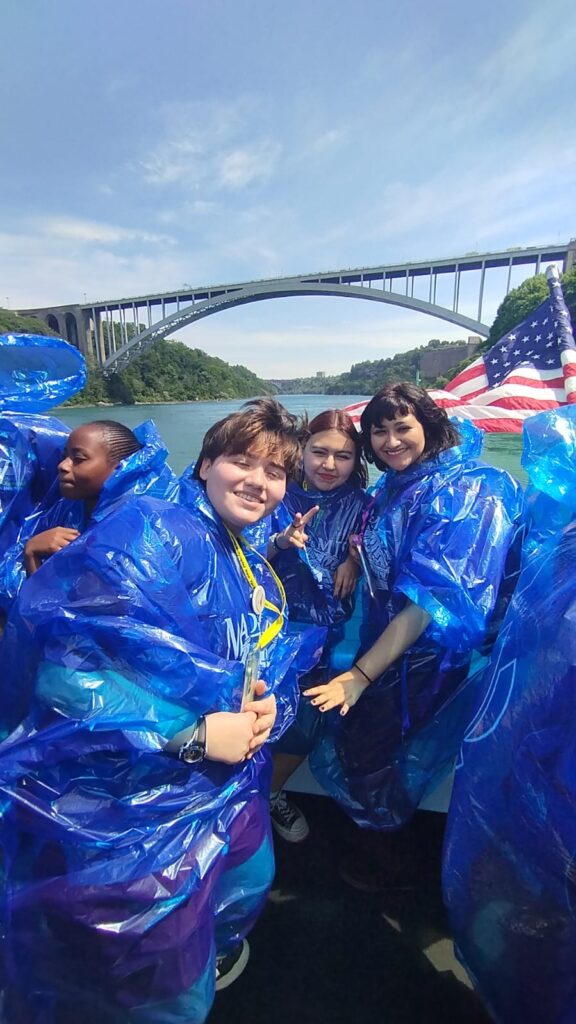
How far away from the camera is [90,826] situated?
0.71 metres

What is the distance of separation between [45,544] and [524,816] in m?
1.11

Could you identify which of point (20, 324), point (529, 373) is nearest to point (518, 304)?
point (529, 373)

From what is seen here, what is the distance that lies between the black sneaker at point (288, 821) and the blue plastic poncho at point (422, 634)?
0.21m

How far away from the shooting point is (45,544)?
47.6 inches

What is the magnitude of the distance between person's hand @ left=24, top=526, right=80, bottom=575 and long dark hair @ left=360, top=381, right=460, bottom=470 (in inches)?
31.0

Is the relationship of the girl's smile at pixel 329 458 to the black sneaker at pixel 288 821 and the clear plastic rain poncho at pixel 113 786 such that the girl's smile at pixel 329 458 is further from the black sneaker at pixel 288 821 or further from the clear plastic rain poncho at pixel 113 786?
the black sneaker at pixel 288 821

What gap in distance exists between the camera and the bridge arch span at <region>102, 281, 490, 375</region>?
91.7ft

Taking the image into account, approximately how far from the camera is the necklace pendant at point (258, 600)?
95 cm

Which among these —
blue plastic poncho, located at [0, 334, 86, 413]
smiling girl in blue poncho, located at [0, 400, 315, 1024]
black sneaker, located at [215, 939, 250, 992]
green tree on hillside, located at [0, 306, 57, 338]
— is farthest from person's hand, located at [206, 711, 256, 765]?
green tree on hillside, located at [0, 306, 57, 338]

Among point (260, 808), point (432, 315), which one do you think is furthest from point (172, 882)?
point (432, 315)

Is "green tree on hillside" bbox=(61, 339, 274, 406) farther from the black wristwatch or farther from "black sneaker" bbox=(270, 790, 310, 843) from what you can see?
the black wristwatch

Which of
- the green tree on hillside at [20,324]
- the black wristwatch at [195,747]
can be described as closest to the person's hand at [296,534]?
the black wristwatch at [195,747]

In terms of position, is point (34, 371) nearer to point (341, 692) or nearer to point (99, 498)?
point (99, 498)

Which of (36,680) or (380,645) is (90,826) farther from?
(380,645)
